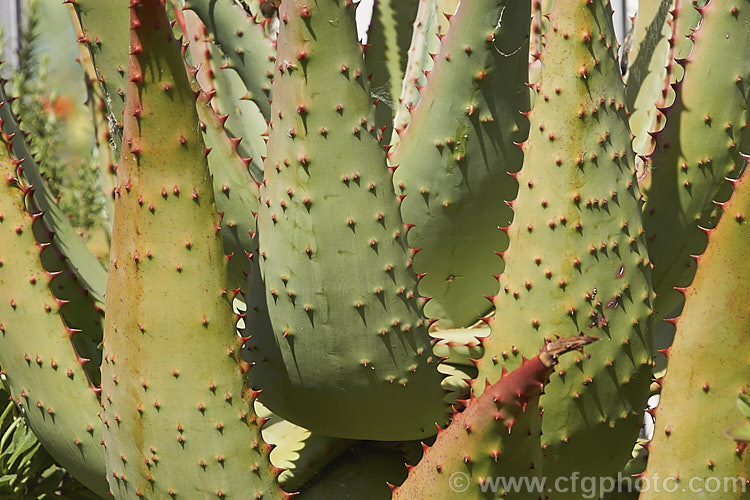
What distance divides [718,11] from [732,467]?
81 centimetres

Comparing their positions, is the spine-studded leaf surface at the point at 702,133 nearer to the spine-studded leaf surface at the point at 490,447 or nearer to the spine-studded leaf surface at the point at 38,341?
the spine-studded leaf surface at the point at 490,447

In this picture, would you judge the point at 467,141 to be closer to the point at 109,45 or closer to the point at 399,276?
the point at 399,276

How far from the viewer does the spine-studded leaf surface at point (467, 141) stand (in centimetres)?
147

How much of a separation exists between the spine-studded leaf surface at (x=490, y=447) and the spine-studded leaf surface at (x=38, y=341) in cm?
56

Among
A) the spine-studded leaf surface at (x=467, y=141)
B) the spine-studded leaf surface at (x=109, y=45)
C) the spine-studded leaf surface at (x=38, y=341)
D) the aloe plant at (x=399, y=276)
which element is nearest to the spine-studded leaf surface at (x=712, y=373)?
the aloe plant at (x=399, y=276)

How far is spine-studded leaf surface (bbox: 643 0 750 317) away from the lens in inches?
58.1

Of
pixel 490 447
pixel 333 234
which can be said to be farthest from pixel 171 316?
pixel 490 447

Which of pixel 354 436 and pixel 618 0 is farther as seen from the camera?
pixel 618 0

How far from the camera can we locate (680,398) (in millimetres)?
Result: 1091

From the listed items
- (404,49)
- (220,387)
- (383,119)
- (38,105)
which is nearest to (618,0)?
(404,49)

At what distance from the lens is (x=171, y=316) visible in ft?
3.68

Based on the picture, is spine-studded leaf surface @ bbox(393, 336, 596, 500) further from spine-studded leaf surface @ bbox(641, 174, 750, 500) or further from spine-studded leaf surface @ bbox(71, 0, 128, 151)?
spine-studded leaf surface @ bbox(71, 0, 128, 151)

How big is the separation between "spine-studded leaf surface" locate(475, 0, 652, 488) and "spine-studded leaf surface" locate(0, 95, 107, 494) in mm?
615

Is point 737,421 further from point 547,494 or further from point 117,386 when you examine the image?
point 117,386
